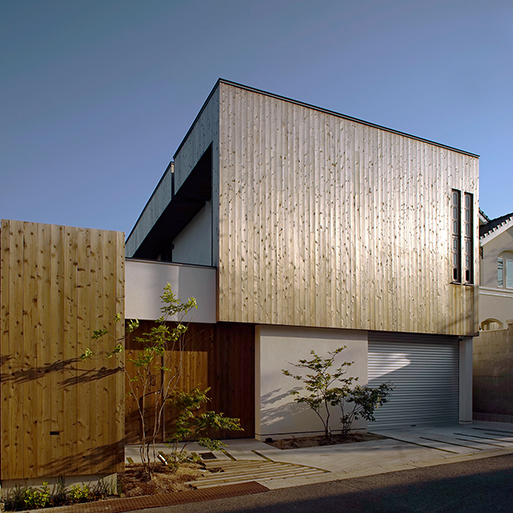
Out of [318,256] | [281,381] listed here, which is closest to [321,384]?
[281,381]

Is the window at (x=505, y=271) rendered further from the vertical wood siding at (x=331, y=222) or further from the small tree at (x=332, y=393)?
the small tree at (x=332, y=393)

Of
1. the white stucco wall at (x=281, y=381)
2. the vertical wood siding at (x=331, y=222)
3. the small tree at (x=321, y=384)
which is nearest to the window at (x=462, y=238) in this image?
the vertical wood siding at (x=331, y=222)

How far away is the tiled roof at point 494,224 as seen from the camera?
852 inches

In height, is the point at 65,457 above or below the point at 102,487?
above

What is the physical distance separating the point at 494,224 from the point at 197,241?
581 inches

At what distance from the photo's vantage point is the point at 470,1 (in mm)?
9266

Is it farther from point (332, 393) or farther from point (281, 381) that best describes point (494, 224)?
point (281, 381)

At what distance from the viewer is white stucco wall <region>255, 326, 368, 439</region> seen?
36.6 ft

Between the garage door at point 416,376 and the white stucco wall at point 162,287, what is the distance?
504 centimetres

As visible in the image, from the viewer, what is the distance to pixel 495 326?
19.8 metres

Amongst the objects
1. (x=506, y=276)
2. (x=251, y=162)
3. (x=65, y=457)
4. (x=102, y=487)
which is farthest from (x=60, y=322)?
(x=506, y=276)

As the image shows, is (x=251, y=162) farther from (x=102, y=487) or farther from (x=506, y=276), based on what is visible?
(x=506, y=276)

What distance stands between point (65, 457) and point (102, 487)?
2.20ft

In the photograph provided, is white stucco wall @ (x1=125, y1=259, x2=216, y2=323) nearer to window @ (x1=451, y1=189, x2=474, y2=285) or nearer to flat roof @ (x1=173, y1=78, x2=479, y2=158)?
flat roof @ (x1=173, y1=78, x2=479, y2=158)
